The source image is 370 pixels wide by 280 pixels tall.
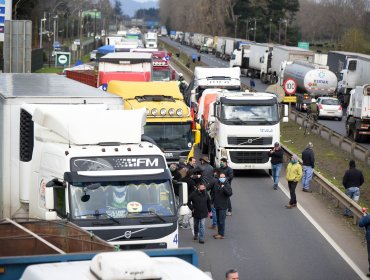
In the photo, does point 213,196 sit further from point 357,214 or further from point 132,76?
point 132,76

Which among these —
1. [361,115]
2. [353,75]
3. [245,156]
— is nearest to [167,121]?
[245,156]

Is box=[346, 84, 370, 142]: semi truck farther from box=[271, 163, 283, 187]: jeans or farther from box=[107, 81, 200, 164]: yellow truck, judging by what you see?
box=[107, 81, 200, 164]: yellow truck

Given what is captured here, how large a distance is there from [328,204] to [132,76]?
13.3 m

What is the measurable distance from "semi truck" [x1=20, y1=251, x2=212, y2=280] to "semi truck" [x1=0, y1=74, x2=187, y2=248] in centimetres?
634

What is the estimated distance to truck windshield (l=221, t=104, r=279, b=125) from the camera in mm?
30172

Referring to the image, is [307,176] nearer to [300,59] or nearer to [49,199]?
[49,199]

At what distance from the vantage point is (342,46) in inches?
4486

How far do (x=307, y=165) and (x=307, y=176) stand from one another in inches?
22.1

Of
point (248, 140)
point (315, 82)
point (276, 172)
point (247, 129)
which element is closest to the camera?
point (276, 172)

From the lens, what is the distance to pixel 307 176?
27641mm

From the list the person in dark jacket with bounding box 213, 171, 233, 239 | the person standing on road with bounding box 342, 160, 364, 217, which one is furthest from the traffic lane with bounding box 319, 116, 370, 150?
the person in dark jacket with bounding box 213, 171, 233, 239

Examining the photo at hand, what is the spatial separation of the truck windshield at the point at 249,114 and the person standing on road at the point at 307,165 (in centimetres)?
294

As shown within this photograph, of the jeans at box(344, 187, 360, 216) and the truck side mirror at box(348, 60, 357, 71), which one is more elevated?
the jeans at box(344, 187, 360, 216)

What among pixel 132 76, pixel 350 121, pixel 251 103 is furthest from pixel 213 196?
pixel 350 121
